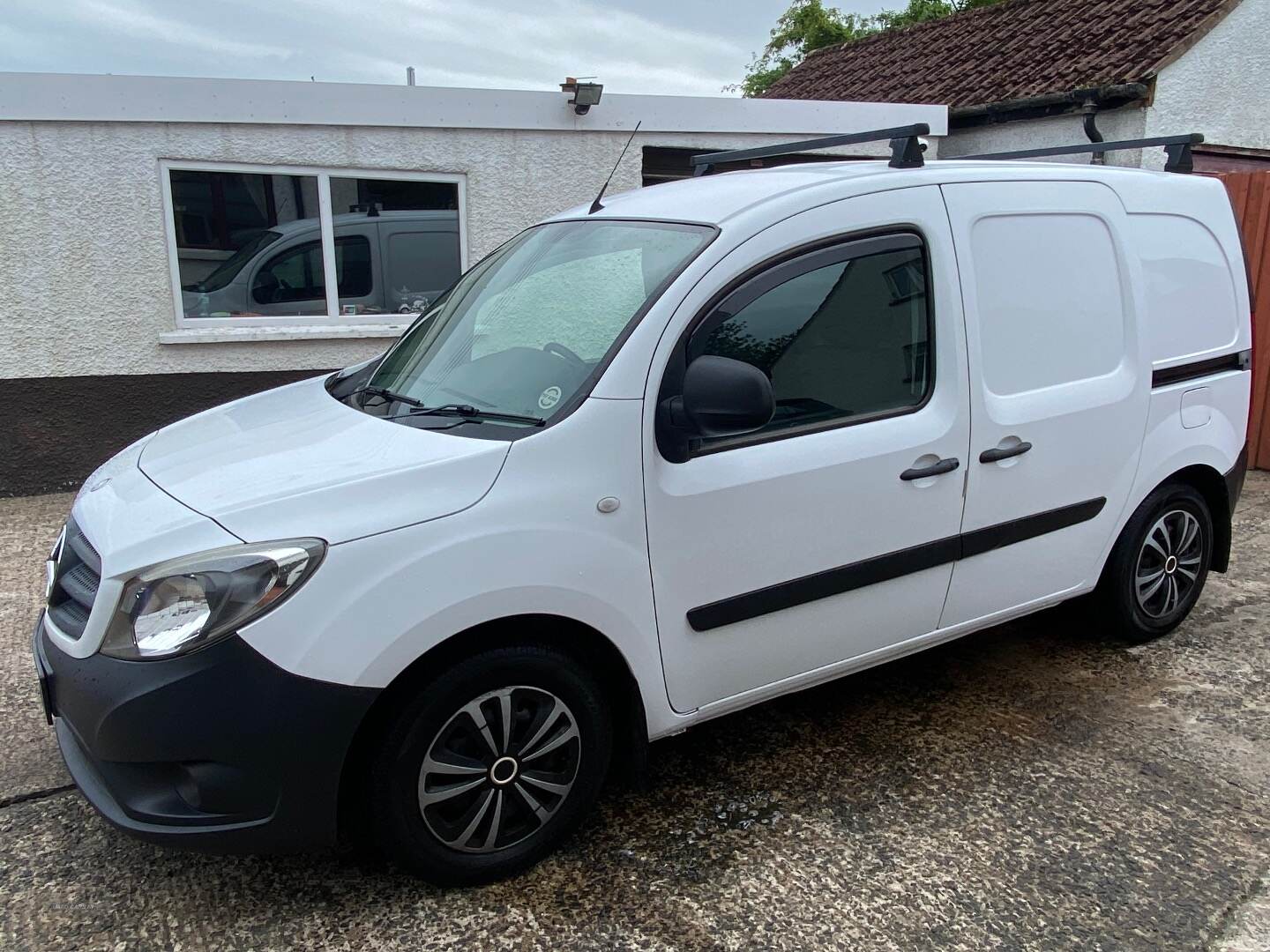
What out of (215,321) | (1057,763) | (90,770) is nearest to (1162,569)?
(1057,763)

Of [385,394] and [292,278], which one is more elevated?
[292,278]

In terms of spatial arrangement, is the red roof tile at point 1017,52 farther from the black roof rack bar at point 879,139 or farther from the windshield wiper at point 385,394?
the windshield wiper at point 385,394

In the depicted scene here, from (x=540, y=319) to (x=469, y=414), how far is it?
46cm

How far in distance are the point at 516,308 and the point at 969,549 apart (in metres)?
1.69

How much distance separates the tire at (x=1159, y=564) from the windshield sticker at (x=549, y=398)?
2.49m

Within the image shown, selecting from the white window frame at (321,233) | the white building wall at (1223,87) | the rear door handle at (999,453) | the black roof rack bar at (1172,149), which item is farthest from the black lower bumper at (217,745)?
the white building wall at (1223,87)

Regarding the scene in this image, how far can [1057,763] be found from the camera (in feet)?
10.9

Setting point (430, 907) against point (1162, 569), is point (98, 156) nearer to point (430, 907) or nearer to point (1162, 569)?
point (430, 907)

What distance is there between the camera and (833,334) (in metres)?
3.05

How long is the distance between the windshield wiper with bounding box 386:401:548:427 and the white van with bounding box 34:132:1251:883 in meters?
0.01

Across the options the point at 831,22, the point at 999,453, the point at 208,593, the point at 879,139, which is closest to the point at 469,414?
the point at 208,593

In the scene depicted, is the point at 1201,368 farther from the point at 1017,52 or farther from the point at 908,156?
the point at 1017,52

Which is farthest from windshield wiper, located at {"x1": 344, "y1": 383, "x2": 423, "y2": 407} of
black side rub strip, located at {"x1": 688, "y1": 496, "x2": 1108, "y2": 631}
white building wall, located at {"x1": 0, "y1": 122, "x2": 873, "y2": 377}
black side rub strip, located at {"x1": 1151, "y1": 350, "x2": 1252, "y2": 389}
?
Result: white building wall, located at {"x1": 0, "y1": 122, "x2": 873, "y2": 377}

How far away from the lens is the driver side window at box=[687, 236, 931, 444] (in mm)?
2893
